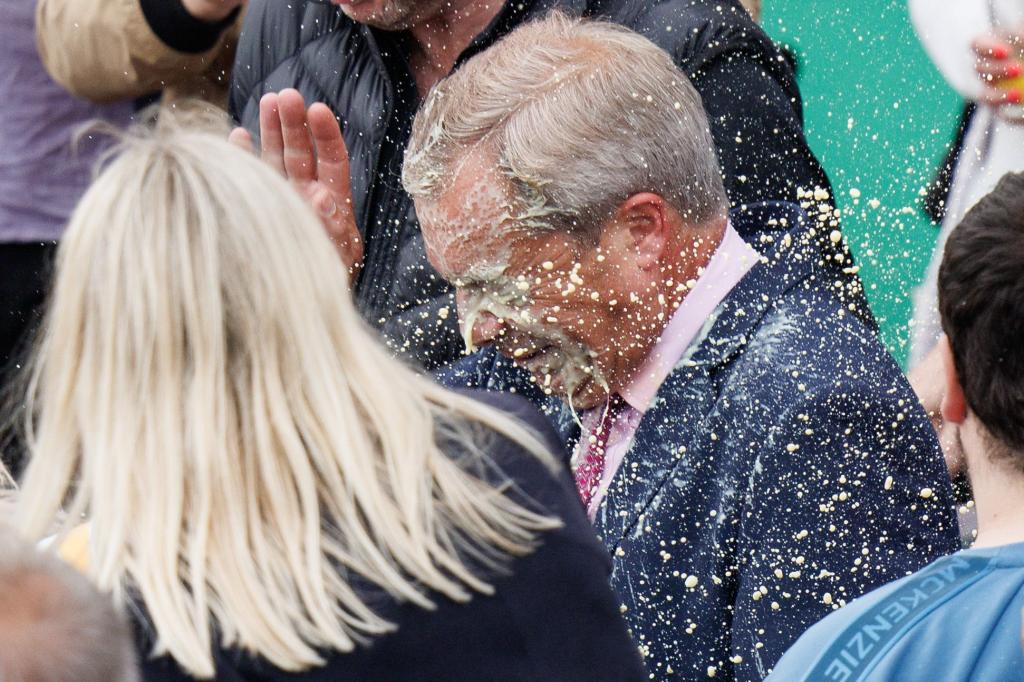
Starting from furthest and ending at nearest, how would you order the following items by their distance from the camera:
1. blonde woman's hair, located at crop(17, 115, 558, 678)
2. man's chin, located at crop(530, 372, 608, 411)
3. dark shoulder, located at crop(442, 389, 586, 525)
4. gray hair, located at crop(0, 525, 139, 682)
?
man's chin, located at crop(530, 372, 608, 411) → dark shoulder, located at crop(442, 389, 586, 525) → blonde woman's hair, located at crop(17, 115, 558, 678) → gray hair, located at crop(0, 525, 139, 682)

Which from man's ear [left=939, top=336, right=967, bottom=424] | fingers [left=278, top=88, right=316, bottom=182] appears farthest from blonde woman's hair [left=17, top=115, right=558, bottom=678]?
fingers [left=278, top=88, right=316, bottom=182]

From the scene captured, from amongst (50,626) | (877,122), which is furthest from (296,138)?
(50,626)

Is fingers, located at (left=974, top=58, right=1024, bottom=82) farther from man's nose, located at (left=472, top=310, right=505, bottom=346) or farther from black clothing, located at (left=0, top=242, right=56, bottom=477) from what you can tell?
black clothing, located at (left=0, top=242, right=56, bottom=477)

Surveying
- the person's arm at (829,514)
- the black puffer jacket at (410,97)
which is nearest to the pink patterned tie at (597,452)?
the person's arm at (829,514)

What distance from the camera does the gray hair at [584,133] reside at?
2.11 meters

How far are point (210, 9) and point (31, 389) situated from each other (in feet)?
5.18

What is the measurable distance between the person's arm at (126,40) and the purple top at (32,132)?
43mm

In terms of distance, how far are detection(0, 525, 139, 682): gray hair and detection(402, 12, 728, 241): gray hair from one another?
127 cm

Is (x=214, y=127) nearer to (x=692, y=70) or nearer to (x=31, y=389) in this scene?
(x=31, y=389)

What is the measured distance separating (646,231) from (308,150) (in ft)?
2.06

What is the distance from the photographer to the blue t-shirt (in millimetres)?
1396

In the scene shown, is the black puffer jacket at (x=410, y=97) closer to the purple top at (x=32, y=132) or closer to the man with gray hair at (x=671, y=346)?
the man with gray hair at (x=671, y=346)

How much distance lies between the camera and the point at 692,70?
8.30 ft

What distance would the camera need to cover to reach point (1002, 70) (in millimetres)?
2957
